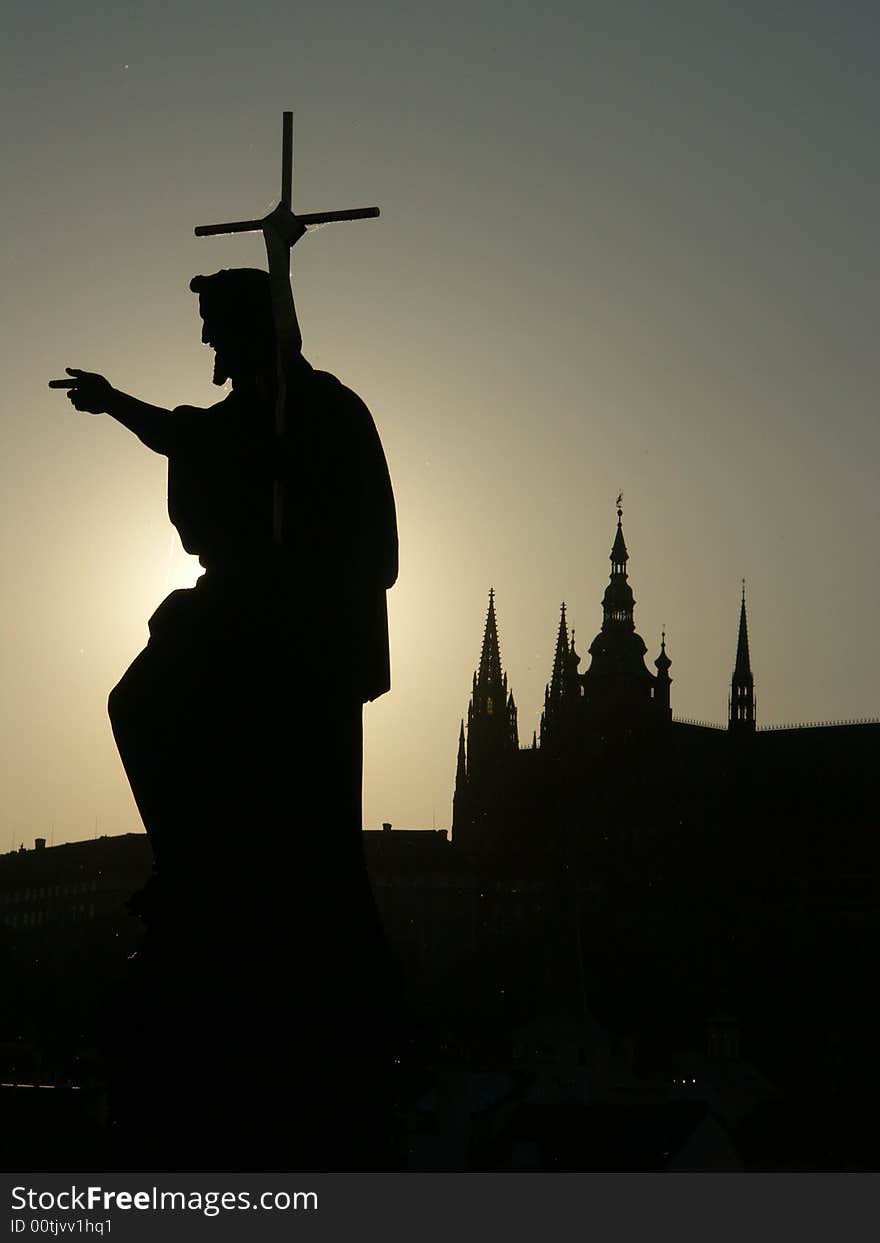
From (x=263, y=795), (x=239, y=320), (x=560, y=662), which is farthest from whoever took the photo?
(x=560, y=662)

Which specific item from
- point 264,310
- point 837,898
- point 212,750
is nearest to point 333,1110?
point 212,750

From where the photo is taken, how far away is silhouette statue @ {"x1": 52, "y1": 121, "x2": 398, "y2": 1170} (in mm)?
9055

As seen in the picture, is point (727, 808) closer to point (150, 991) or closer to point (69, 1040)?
point (69, 1040)

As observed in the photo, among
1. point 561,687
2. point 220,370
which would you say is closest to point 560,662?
point 561,687

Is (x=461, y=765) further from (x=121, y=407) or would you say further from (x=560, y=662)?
(x=121, y=407)

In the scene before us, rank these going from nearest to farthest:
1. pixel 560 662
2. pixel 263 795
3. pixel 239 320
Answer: pixel 263 795 < pixel 239 320 < pixel 560 662

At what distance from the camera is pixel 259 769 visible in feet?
30.9

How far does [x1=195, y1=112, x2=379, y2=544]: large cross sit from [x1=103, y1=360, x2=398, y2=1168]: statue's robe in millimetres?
90

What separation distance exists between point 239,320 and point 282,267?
0.37 meters

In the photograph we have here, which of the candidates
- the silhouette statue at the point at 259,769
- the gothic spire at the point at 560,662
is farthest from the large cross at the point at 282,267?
the gothic spire at the point at 560,662

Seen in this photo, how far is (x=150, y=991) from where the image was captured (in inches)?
361

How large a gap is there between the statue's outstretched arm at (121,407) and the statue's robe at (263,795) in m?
0.06

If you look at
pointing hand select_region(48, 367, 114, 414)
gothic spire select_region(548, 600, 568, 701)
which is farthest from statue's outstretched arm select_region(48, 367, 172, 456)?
gothic spire select_region(548, 600, 568, 701)

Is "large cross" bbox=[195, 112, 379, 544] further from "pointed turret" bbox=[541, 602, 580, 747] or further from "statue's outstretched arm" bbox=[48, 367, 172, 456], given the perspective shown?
"pointed turret" bbox=[541, 602, 580, 747]
